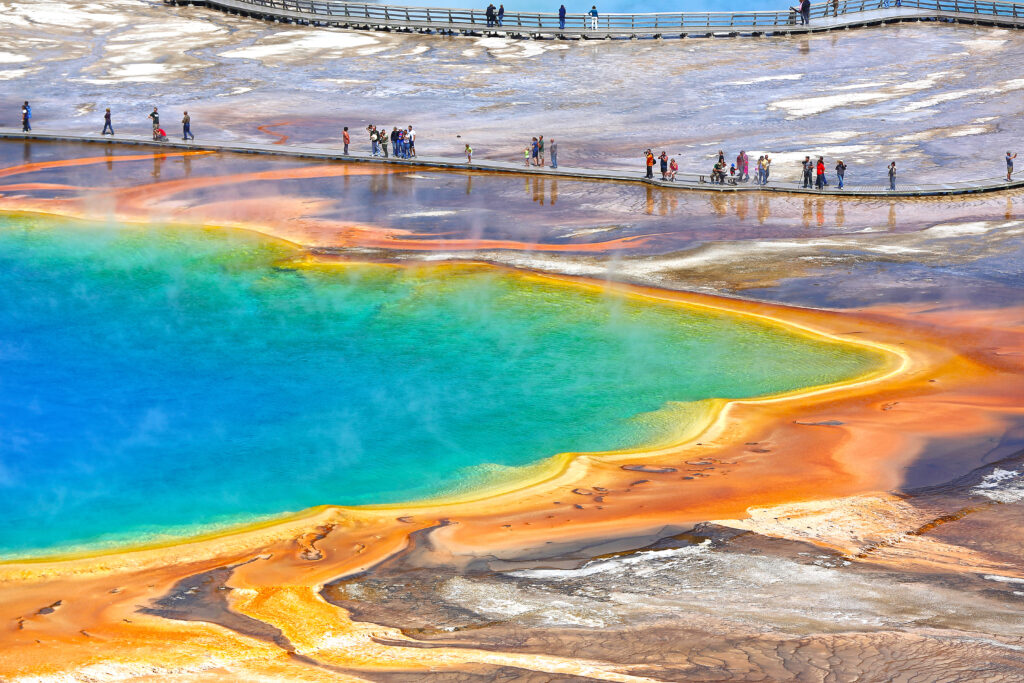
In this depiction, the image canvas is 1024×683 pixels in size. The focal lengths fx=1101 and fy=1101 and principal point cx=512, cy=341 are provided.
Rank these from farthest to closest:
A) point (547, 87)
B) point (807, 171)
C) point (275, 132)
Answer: point (547, 87), point (275, 132), point (807, 171)

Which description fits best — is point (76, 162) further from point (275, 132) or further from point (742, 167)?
point (742, 167)

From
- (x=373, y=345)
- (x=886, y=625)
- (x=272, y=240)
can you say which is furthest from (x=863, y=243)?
(x=886, y=625)

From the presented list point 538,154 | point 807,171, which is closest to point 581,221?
point 538,154

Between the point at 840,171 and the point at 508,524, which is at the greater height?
the point at 840,171

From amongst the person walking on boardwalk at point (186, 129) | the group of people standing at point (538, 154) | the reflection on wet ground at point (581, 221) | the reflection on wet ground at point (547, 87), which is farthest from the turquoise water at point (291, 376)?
the reflection on wet ground at point (547, 87)

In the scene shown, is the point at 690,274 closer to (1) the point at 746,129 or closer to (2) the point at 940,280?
(2) the point at 940,280

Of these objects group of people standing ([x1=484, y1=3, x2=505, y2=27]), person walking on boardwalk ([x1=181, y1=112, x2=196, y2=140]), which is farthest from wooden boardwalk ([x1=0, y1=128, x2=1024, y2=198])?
group of people standing ([x1=484, y1=3, x2=505, y2=27])

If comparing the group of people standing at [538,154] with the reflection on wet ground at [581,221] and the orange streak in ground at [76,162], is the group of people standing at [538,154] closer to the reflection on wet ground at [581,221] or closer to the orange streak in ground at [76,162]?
the reflection on wet ground at [581,221]

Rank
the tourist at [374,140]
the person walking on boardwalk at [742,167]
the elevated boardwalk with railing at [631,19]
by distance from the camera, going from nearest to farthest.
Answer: the person walking on boardwalk at [742,167] < the tourist at [374,140] < the elevated boardwalk with railing at [631,19]
